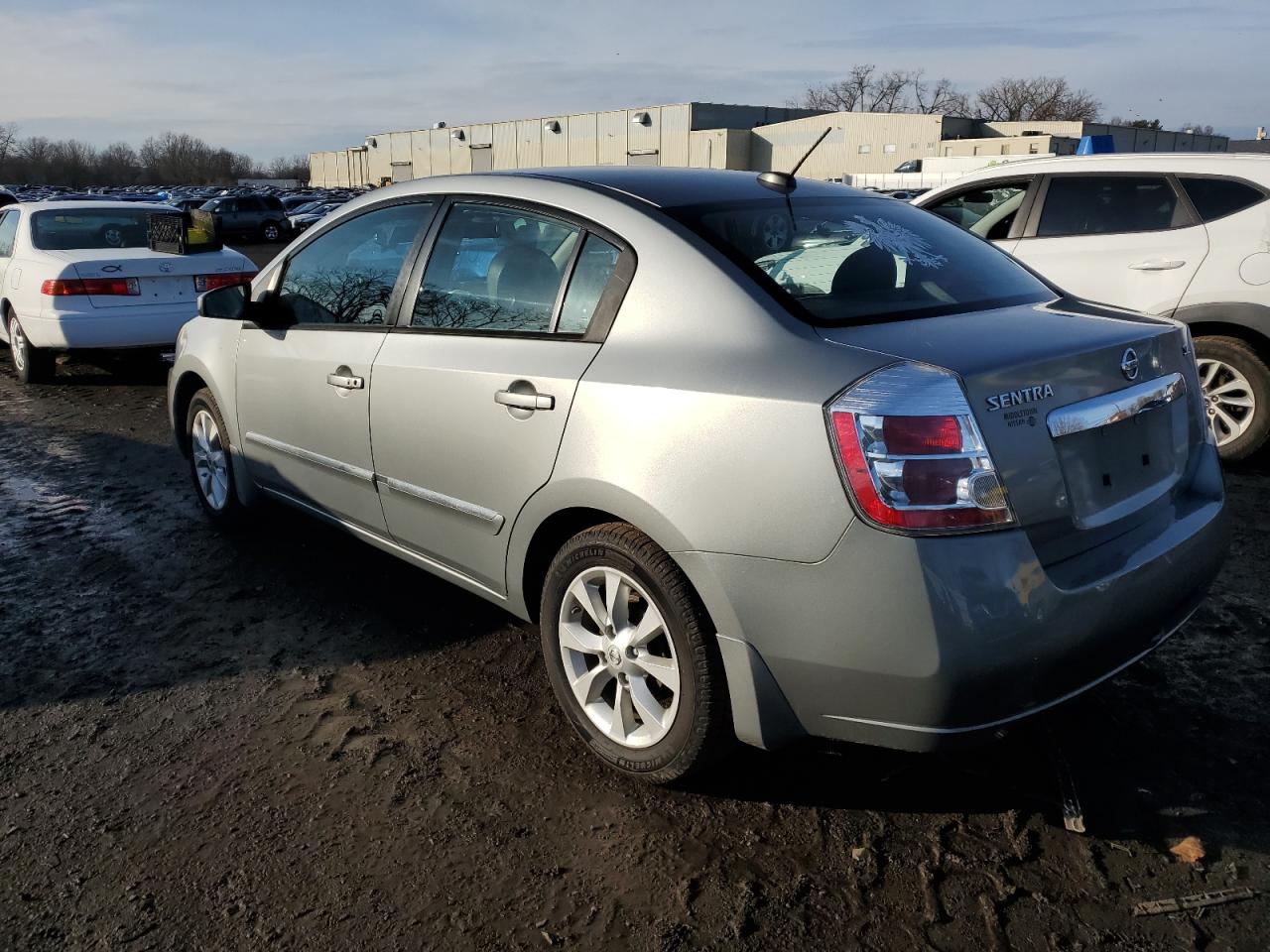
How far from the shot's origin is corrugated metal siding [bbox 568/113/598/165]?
228ft

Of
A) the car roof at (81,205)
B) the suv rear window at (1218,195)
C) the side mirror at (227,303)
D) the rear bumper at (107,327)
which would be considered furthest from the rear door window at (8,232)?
the suv rear window at (1218,195)

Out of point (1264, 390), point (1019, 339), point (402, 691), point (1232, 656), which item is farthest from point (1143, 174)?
point (402, 691)

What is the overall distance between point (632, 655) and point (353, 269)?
6.75ft

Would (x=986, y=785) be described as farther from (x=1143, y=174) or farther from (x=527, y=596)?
(x=1143, y=174)

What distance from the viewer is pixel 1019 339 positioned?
2537 millimetres

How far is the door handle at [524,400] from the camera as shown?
9.45 feet

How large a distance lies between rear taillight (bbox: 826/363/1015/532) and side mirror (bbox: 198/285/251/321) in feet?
9.63

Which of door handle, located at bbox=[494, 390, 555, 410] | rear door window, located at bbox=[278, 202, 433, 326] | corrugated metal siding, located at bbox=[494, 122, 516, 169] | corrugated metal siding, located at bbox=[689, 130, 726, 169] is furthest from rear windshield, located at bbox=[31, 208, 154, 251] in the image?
corrugated metal siding, located at bbox=[494, 122, 516, 169]

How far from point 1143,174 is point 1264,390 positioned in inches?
58.7

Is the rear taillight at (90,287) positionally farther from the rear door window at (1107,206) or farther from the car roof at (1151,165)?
the rear door window at (1107,206)

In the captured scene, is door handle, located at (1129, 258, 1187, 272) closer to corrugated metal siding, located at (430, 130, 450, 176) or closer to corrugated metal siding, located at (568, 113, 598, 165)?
corrugated metal siding, located at (568, 113, 598, 165)

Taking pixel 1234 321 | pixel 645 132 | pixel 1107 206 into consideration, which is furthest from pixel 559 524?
pixel 645 132

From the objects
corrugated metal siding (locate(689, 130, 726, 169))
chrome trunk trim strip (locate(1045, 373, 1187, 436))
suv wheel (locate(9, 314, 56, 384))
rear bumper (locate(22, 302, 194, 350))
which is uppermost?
corrugated metal siding (locate(689, 130, 726, 169))

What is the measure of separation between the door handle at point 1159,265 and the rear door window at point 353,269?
14.5 feet
